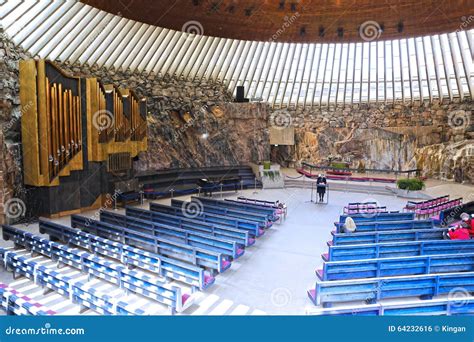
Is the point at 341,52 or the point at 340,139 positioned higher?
the point at 341,52

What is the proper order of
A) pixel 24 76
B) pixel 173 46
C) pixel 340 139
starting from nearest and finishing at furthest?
pixel 24 76 < pixel 173 46 < pixel 340 139

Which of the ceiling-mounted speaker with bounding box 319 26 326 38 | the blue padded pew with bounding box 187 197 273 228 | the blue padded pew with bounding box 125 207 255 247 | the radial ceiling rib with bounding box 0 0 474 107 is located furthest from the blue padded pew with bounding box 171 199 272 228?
the ceiling-mounted speaker with bounding box 319 26 326 38

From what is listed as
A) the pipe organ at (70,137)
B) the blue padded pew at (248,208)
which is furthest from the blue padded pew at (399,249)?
the pipe organ at (70,137)

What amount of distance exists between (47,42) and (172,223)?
10218 millimetres

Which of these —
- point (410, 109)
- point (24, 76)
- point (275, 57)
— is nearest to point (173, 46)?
point (275, 57)

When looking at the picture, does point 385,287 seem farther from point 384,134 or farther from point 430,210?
point 384,134

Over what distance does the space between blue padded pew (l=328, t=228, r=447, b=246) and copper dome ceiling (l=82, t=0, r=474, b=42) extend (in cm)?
977

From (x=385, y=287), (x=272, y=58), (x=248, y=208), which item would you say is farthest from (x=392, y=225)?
(x=272, y=58)

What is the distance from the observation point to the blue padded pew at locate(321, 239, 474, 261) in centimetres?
662

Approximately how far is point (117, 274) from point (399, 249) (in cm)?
531

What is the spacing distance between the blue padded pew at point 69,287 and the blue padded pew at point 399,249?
12.9 feet

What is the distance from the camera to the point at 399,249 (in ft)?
22.4

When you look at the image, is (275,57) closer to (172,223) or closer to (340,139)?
(340,139)

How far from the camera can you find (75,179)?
11.9 metres
